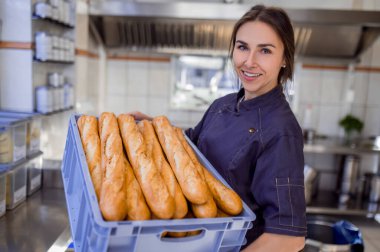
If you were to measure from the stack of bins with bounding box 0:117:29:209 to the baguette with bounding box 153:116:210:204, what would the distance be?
0.75 metres

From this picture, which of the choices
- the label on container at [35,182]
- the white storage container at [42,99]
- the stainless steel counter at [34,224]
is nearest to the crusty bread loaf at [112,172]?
the stainless steel counter at [34,224]

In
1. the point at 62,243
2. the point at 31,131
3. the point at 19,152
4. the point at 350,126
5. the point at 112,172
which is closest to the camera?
the point at 112,172

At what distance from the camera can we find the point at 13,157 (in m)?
1.55

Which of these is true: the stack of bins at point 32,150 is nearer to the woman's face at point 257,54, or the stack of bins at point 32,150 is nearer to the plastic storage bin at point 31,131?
the plastic storage bin at point 31,131

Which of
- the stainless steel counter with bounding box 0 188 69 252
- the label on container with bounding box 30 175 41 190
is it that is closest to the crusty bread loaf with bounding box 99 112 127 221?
the stainless steel counter with bounding box 0 188 69 252

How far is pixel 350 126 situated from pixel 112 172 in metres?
3.01

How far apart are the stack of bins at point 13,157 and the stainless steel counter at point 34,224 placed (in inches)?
2.4

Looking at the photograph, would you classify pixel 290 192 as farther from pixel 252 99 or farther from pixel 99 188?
pixel 99 188

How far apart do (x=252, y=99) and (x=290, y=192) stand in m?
0.35

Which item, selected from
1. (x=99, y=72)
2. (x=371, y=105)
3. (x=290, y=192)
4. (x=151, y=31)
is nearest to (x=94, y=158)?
(x=290, y=192)

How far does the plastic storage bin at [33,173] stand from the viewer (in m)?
1.77

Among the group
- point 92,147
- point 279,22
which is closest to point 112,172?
point 92,147

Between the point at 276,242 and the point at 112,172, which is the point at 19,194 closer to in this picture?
the point at 112,172

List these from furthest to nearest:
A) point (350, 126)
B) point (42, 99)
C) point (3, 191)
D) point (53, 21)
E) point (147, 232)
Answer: point (350, 126)
point (53, 21)
point (42, 99)
point (3, 191)
point (147, 232)
